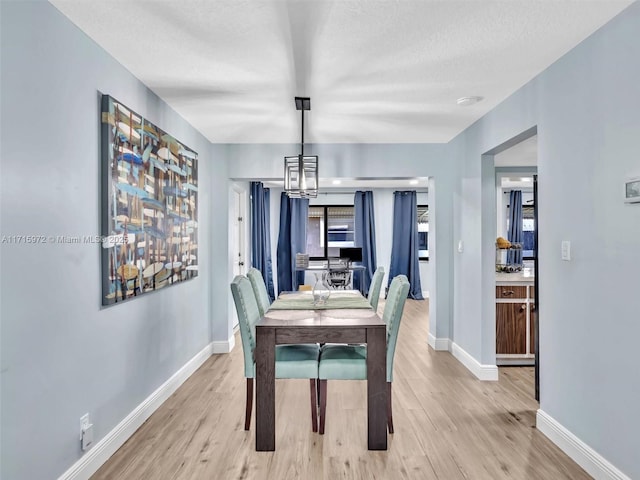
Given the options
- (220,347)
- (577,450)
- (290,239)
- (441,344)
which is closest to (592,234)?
(577,450)

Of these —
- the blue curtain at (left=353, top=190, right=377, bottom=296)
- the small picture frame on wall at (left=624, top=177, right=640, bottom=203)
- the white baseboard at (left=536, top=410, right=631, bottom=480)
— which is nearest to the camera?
the small picture frame on wall at (left=624, top=177, right=640, bottom=203)

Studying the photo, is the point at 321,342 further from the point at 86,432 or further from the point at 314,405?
the point at 86,432

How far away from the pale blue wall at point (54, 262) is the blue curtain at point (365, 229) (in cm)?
570

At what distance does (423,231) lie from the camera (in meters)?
8.46

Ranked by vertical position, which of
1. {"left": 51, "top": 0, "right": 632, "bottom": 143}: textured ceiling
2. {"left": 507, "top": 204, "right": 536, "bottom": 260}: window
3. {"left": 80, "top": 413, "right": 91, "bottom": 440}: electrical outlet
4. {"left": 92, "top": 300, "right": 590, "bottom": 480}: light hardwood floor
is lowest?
{"left": 92, "top": 300, "right": 590, "bottom": 480}: light hardwood floor

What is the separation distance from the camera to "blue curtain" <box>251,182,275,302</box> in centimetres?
646

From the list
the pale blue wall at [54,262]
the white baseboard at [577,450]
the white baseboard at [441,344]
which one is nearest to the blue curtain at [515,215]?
the white baseboard at [441,344]

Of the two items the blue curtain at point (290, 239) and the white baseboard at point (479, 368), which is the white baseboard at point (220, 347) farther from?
the blue curtain at point (290, 239)

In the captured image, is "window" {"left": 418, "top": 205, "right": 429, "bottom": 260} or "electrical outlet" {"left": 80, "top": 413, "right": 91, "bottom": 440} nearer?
"electrical outlet" {"left": 80, "top": 413, "right": 91, "bottom": 440}

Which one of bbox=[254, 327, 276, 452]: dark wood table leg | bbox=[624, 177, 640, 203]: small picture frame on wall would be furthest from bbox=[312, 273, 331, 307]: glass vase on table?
bbox=[624, 177, 640, 203]: small picture frame on wall

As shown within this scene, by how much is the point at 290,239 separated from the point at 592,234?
6.01 metres

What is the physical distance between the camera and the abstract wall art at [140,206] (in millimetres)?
2240

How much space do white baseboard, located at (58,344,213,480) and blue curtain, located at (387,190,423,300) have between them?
17.5ft

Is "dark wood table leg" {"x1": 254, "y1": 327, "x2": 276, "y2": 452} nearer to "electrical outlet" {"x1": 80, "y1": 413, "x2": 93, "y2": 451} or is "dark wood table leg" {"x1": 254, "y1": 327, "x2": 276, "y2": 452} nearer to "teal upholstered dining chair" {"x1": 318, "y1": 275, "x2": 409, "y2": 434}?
"teal upholstered dining chair" {"x1": 318, "y1": 275, "x2": 409, "y2": 434}
